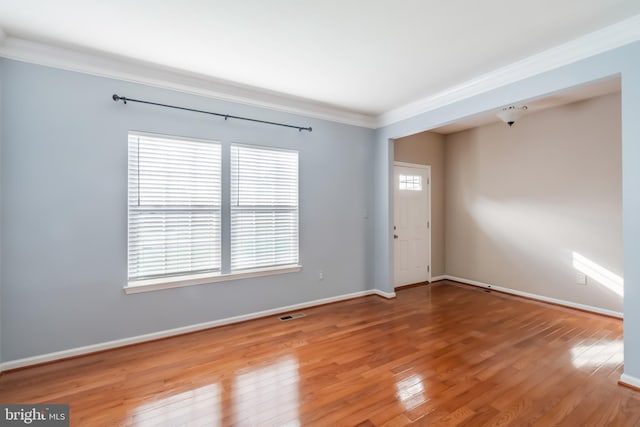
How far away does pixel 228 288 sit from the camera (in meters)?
3.50

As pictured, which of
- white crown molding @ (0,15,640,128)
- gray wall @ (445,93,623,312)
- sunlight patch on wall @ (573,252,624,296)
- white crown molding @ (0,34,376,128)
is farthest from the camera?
gray wall @ (445,93,623,312)

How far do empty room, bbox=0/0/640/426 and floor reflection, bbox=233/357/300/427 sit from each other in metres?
0.02

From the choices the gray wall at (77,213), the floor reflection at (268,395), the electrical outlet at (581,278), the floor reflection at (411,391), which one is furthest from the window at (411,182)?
the floor reflection at (268,395)

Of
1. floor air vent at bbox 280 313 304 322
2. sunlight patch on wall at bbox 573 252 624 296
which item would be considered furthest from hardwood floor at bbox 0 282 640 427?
sunlight patch on wall at bbox 573 252 624 296

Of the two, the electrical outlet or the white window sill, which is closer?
the white window sill

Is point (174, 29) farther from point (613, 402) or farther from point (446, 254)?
point (446, 254)

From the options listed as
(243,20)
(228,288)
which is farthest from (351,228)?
(243,20)

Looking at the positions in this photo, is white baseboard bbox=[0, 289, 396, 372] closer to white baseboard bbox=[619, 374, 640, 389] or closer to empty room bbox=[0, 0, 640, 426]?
empty room bbox=[0, 0, 640, 426]

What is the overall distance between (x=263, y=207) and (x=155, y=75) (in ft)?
5.83

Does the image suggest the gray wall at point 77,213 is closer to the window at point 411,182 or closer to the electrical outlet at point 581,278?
the window at point 411,182

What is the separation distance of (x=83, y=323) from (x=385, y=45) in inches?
145

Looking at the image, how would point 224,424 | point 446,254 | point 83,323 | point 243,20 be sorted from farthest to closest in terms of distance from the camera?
point 446,254
point 83,323
point 243,20
point 224,424

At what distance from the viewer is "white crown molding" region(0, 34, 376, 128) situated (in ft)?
8.30

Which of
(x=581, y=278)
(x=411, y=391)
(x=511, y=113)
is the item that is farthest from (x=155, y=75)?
(x=581, y=278)
